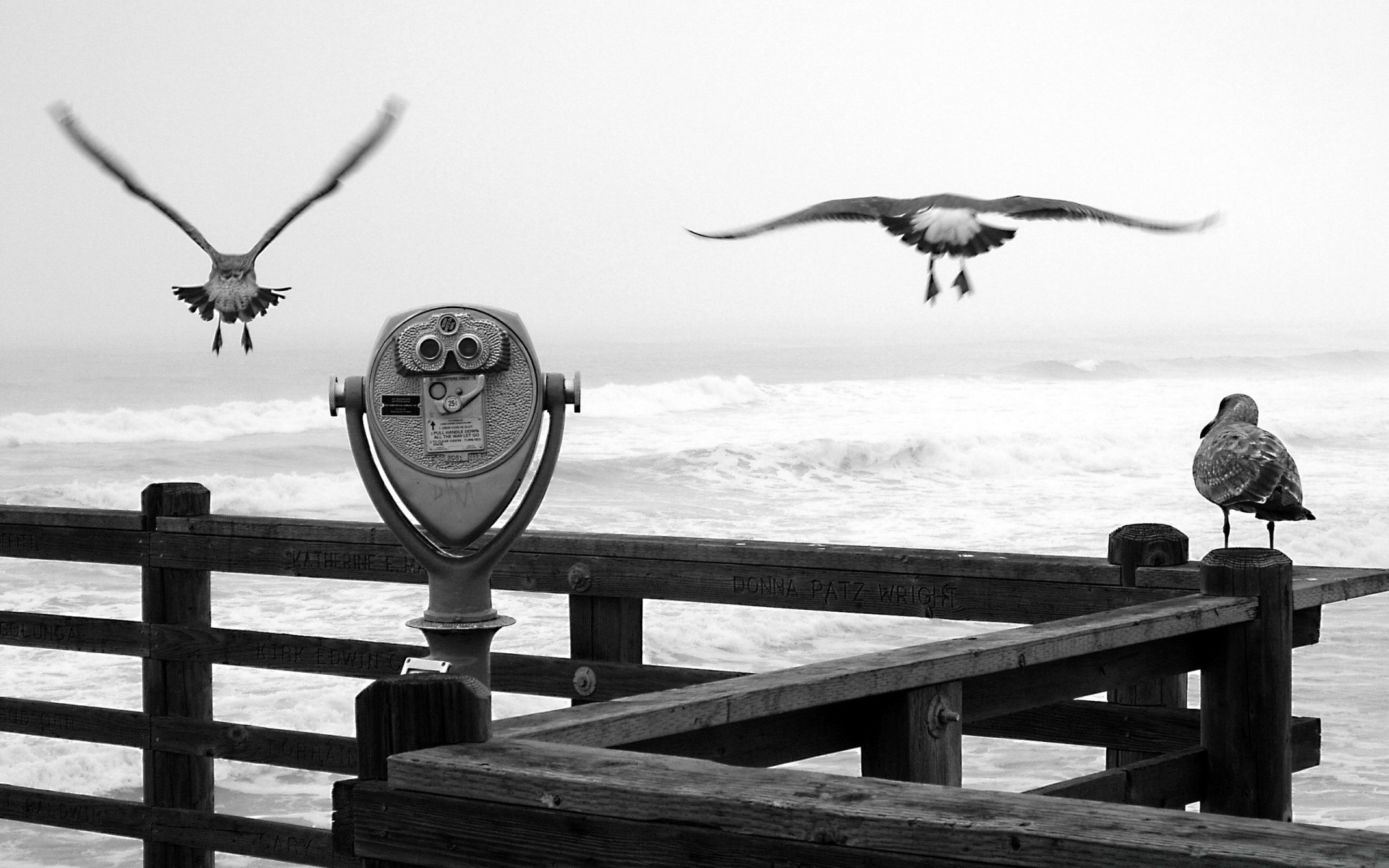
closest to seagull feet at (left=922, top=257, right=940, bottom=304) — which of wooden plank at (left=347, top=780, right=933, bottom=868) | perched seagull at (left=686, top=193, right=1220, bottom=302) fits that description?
perched seagull at (left=686, top=193, right=1220, bottom=302)

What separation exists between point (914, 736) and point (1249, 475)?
2.55m

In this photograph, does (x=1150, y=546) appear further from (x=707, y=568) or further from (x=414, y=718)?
(x=414, y=718)

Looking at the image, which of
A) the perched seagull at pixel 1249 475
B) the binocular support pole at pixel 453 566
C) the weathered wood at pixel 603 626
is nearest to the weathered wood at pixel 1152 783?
the binocular support pole at pixel 453 566

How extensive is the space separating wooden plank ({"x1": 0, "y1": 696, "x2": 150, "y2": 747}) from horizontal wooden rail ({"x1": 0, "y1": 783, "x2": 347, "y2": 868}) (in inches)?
6.2

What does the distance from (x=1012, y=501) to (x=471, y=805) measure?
2289cm

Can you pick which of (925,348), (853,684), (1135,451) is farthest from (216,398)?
(853,684)

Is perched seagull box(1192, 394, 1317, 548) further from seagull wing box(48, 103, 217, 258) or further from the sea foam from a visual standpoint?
the sea foam

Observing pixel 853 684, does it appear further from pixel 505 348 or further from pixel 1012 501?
pixel 1012 501

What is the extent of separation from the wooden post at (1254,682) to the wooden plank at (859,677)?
0.14 m

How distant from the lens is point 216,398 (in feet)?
126

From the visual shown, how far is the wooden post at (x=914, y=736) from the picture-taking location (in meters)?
2.23

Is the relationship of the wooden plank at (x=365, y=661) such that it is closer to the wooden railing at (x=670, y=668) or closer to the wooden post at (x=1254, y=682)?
the wooden railing at (x=670, y=668)

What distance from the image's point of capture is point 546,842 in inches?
64.9

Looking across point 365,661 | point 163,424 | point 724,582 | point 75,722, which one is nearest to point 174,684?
point 75,722
